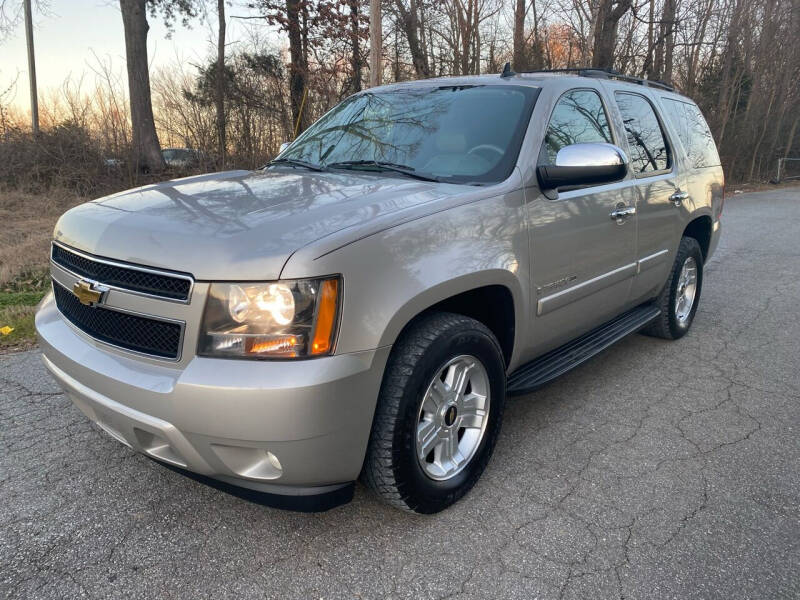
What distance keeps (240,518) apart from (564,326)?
1.88 m

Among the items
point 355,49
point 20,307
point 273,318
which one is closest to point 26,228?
point 20,307

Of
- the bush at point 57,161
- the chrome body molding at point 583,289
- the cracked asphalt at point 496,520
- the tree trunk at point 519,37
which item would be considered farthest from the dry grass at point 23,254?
the tree trunk at point 519,37

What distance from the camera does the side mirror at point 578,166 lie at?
2752 mm

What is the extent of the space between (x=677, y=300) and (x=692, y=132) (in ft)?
4.46

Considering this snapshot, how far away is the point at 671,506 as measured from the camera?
254cm

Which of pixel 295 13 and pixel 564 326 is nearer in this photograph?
pixel 564 326

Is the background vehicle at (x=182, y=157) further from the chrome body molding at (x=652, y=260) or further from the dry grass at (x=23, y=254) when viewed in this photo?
the chrome body molding at (x=652, y=260)

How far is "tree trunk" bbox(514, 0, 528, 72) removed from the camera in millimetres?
18594

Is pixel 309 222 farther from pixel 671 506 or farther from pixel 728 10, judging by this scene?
pixel 728 10

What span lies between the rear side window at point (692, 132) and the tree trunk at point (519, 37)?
14.7 m

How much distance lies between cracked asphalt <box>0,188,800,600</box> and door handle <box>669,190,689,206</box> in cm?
135

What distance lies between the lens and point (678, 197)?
415cm

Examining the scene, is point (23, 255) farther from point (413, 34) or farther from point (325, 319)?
point (413, 34)

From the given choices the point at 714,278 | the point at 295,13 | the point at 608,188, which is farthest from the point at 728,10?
the point at 608,188
